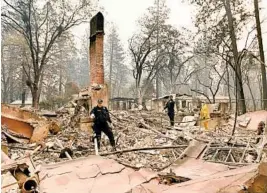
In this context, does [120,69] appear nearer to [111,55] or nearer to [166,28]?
[111,55]

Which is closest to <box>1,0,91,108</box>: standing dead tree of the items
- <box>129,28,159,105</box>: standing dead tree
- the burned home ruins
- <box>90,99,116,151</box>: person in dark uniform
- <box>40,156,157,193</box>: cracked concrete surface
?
the burned home ruins

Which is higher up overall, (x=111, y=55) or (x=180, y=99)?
(x=111, y=55)

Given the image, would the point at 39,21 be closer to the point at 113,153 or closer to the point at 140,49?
the point at 140,49

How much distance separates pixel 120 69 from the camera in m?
66.3

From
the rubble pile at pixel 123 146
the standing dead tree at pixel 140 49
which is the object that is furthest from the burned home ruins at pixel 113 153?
the standing dead tree at pixel 140 49

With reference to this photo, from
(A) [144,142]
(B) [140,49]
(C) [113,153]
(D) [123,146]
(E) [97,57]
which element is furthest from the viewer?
(B) [140,49]

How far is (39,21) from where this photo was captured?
2812 cm

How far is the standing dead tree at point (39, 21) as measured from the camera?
24.7 metres

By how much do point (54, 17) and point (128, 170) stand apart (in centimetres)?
2470

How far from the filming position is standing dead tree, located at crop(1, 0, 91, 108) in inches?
971

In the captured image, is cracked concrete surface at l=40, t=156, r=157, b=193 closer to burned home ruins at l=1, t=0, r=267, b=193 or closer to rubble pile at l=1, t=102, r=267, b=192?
burned home ruins at l=1, t=0, r=267, b=193

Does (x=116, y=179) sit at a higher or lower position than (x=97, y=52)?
lower

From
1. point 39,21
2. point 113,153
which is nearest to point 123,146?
point 113,153

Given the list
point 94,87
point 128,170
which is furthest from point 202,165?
point 94,87
